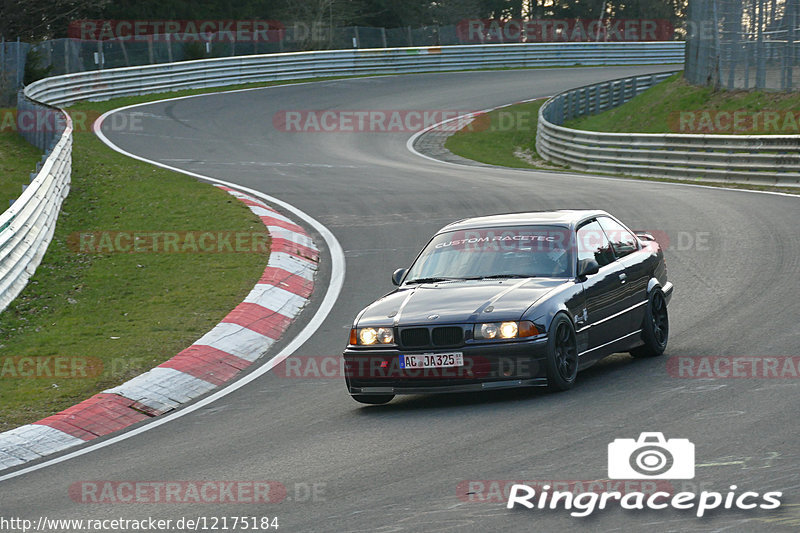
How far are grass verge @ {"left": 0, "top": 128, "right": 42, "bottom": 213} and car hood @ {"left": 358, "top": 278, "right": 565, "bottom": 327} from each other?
12.0m

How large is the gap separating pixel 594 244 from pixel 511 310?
6.04 feet

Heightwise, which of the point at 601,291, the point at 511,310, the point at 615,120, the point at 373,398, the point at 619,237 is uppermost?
the point at 619,237

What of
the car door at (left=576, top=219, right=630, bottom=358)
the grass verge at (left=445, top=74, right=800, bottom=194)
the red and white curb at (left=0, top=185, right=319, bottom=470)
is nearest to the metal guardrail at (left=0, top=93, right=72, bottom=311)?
the red and white curb at (left=0, top=185, right=319, bottom=470)

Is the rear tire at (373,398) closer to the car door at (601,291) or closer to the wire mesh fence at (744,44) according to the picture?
the car door at (601,291)

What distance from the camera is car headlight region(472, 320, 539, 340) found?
826 cm

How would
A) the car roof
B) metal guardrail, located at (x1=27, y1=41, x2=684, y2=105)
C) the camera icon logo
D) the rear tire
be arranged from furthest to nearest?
1. metal guardrail, located at (x1=27, y1=41, x2=684, y2=105)
2. the car roof
3. the rear tire
4. the camera icon logo

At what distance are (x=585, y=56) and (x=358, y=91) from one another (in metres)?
17.4

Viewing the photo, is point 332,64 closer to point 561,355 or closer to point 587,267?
point 587,267

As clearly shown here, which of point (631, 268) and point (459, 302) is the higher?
point (459, 302)

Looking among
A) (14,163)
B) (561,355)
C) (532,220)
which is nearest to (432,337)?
(561,355)

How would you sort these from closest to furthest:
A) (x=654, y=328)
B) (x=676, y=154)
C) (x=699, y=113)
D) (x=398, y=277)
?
(x=398, y=277)
(x=654, y=328)
(x=676, y=154)
(x=699, y=113)

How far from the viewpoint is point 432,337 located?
27.5ft

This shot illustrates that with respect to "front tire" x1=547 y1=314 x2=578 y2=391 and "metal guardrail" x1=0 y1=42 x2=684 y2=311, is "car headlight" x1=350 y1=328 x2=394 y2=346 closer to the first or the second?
"front tire" x1=547 y1=314 x2=578 y2=391

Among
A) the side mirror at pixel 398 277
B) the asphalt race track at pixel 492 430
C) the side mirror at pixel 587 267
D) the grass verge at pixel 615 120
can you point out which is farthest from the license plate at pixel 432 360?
the grass verge at pixel 615 120
